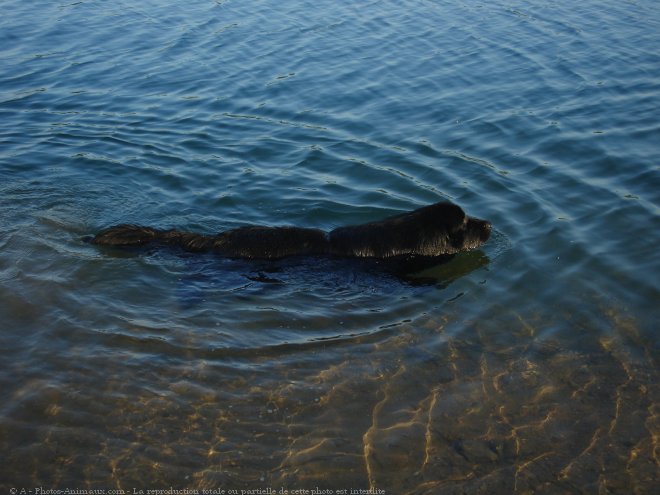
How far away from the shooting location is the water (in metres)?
6.13

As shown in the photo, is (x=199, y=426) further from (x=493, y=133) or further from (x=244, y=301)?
(x=493, y=133)

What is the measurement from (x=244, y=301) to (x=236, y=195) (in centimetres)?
→ 330

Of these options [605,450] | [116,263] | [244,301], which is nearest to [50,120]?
[116,263]

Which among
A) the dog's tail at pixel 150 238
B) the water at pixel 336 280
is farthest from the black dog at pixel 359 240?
the water at pixel 336 280

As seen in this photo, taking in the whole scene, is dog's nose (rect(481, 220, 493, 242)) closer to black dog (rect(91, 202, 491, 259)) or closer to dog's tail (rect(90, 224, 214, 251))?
black dog (rect(91, 202, 491, 259))

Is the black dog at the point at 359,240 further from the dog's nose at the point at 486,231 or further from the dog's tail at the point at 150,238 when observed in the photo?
the dog's nose at the point at 486,231

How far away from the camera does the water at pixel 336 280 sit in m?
6.13

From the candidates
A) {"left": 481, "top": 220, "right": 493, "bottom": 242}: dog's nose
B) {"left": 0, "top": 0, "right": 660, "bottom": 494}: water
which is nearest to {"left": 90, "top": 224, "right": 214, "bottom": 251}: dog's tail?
{"left": 0, "top": 0, "right": 660, "bottom": 494}: water

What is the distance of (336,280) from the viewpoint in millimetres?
8906

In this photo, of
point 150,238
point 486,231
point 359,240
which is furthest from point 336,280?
point 150,238

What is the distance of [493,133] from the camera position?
13.2 meters

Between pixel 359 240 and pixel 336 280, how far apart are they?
0.62 meters

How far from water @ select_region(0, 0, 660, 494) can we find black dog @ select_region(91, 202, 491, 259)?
20 cm

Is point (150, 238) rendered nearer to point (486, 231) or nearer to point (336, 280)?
point (336, 280)
